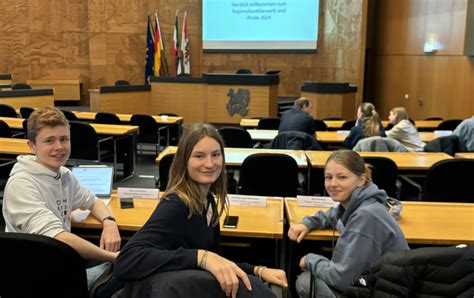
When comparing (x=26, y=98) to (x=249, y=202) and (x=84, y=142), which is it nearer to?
(x=84, y=142)

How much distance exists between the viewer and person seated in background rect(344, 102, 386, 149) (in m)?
4.77

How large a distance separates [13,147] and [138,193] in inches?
90.9

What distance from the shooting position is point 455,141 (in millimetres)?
4836

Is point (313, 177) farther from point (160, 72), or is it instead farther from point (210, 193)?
point (160, 72)

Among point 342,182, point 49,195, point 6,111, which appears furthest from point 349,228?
point 6,111

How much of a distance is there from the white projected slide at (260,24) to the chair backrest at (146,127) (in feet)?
22.9

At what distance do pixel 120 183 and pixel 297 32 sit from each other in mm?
8806

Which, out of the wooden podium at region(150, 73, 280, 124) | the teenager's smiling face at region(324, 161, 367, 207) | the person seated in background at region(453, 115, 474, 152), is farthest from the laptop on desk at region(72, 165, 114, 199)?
the wooden podium at region(150, 73, 280, 124)

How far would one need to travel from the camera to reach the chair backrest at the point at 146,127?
732cm

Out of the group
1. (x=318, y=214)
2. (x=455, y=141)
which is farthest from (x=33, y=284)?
(x=455, y=141)

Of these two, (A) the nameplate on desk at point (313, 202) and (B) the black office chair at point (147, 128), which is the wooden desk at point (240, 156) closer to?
(A) the nameplate on desk at point (313, 202)

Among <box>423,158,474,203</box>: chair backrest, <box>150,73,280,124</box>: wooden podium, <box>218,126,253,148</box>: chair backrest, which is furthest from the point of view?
<box>150,73,280,124</box>: wooden podium

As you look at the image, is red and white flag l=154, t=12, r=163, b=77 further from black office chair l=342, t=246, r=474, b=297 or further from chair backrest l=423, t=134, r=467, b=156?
black office chair l=342, t=246, r=474, b=297

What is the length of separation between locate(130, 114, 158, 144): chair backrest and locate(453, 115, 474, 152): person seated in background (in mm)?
4519
